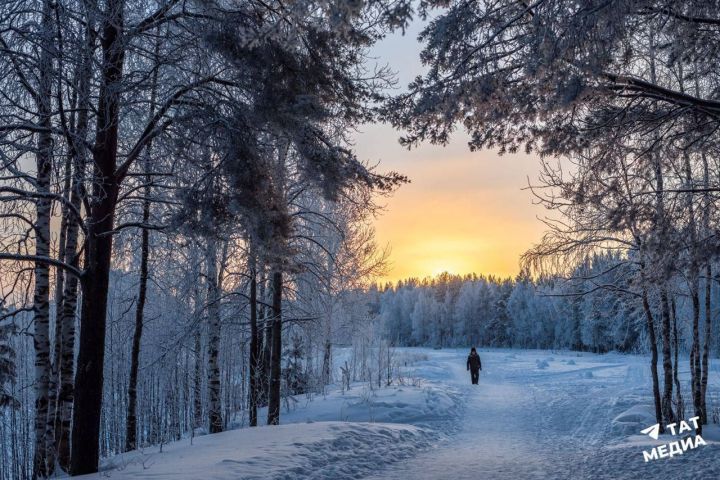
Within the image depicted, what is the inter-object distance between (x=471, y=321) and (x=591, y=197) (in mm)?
87564

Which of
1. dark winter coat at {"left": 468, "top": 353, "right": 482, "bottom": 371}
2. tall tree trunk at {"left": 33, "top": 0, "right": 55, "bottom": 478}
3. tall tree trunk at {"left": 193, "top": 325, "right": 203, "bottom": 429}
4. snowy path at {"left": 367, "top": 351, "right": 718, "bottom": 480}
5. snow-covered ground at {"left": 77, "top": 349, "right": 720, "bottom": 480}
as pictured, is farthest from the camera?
dark winter coat at {"left": 468, "top": 353, "right": 482, "bottom": 371}

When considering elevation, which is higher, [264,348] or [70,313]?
[70,313]

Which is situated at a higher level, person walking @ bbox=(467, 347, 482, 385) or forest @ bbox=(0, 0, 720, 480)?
forest @ bbox=(0, 0, 720, 480)

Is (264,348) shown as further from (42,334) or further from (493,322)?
(493,322)

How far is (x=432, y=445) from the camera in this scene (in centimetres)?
954

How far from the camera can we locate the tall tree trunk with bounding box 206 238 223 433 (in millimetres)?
12258

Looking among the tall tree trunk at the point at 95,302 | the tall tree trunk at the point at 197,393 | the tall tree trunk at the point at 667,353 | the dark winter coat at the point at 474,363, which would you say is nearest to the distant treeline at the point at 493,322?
the dark winter coat at the point at 474,363

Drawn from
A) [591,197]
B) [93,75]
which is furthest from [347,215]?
[93,75]

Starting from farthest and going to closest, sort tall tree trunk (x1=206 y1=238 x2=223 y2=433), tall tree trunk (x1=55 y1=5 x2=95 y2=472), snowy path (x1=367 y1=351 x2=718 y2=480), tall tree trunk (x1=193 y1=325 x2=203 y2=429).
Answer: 1. tall tree trunk (x1=193 y1=325 x2=203 y2=429)
2. tall tree trunk (x1=206 y1=238 x2=223 y2=433)
3. snowy path (x1=367 y1=351 x2=718 y2=480)
4. tall tree trunk (x1=55 y1=5 x2=95 y2=472)

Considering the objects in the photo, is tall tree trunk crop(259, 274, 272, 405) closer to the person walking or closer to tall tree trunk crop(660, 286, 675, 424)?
the person walking

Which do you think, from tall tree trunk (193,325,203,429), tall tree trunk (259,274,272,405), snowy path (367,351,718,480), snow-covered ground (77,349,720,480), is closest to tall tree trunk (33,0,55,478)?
snow-covered ground (77,349,720,480)

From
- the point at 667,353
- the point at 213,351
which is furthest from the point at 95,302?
the point at 667,353

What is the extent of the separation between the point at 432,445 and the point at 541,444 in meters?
2.03

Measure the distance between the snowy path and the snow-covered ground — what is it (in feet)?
0.06
